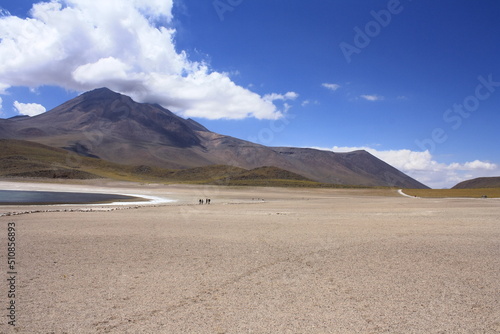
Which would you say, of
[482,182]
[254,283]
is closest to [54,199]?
[254,283]

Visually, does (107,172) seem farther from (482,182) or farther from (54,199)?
(482,182)

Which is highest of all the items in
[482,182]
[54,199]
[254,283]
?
[482,182]

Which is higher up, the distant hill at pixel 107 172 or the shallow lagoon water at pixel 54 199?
the distant hill at pixel 107 172

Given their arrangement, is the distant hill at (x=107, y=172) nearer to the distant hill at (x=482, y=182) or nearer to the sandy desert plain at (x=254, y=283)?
the sandy desert plain at (x=254, y=283)

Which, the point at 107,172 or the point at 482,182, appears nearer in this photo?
the point at 107,172

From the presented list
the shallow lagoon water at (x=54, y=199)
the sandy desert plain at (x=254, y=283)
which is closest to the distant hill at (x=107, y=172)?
the shallow lagoon water at (x=54, y=199)

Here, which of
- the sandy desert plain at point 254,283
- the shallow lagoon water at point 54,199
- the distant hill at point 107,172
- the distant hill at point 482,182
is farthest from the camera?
the distant hill at point 482,182

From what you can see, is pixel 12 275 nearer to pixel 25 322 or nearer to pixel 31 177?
pixel 25 322

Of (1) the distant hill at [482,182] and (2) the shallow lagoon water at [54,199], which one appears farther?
(1) the distant hill at [482,182]

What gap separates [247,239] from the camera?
13.3 metres

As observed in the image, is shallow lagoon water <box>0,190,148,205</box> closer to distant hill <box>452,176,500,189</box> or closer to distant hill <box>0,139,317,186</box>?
distant hill <box>0,139,317,186</box>

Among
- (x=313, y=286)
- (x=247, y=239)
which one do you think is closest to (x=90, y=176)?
(x=247, y=239)

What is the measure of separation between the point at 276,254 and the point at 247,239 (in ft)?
8.85

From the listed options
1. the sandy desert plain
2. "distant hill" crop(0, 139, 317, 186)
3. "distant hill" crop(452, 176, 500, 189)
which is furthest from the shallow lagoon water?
"distant hill" crop(452, 176, 500, 189)
